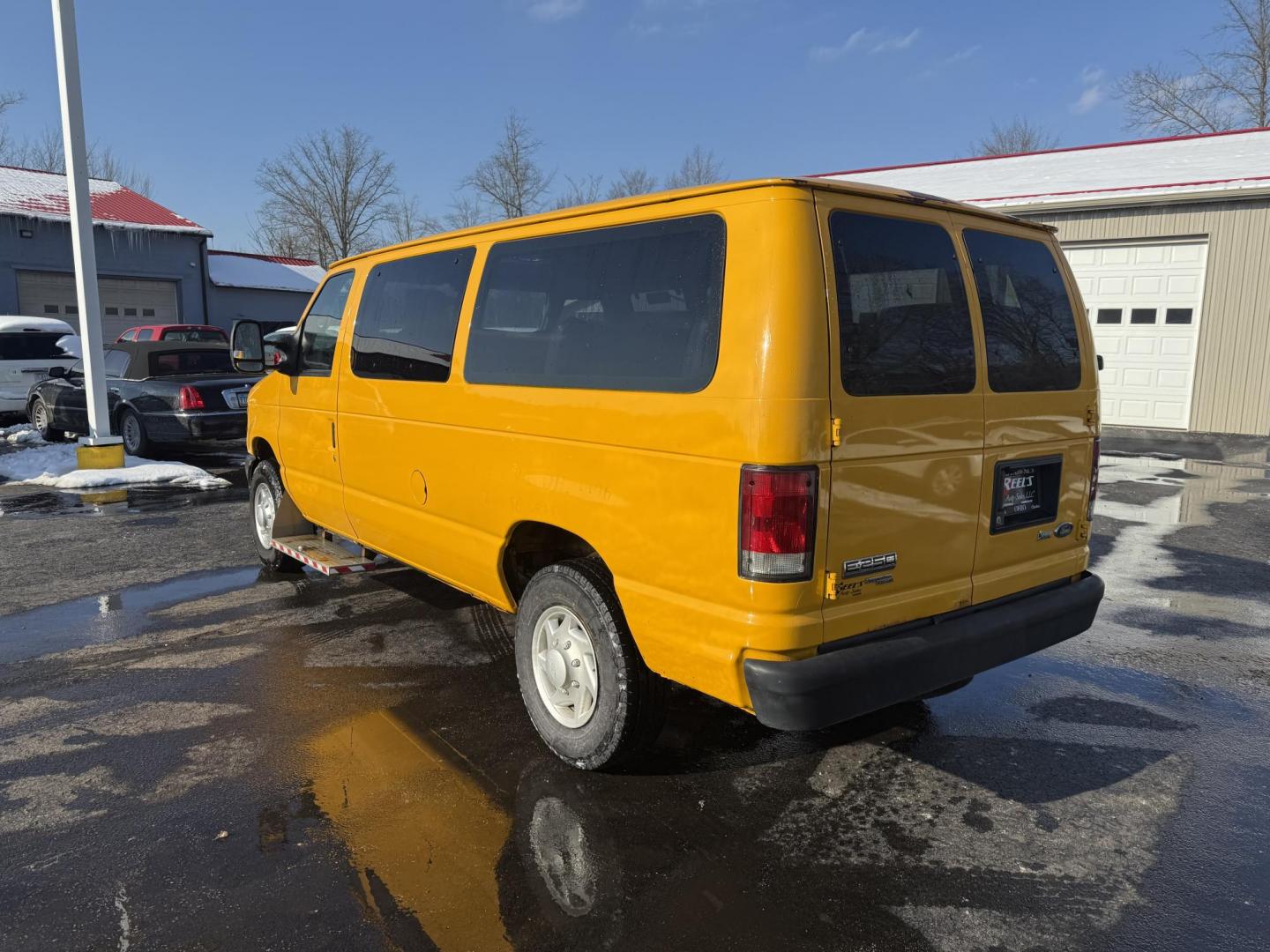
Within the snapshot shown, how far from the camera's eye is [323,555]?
5.59 metres

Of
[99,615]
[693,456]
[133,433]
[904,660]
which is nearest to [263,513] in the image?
[99,615]

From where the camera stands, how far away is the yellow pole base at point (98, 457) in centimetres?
1066

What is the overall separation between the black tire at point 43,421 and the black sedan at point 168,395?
82 centimetres

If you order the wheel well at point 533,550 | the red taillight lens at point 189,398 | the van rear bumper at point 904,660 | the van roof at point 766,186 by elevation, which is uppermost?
the van roof at point 766,186

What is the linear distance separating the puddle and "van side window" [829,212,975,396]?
15.4 feet

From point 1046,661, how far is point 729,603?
2.97 meters

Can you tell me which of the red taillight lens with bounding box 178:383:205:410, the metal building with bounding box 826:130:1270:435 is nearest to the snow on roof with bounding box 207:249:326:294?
the red taillight lens with bounding box 178:383:205:410

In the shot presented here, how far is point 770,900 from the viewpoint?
9.26 feet

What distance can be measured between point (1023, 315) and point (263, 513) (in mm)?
5421

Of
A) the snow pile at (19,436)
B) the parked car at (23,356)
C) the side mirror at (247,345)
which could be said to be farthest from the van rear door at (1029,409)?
the parked car at (23,356)

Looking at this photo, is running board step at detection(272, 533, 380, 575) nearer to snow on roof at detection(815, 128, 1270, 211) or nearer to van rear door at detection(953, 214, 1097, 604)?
van rear door at detection(953, 214, 1097, 604)

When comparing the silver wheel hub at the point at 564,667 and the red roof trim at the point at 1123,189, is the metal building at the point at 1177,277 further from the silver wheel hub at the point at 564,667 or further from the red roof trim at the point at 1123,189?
the silver wheel hub at the point at 564,667

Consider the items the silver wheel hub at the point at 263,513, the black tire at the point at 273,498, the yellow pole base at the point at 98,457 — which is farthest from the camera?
the yellow pole base at the point at 98,457

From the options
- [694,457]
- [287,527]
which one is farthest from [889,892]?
[287,527]
